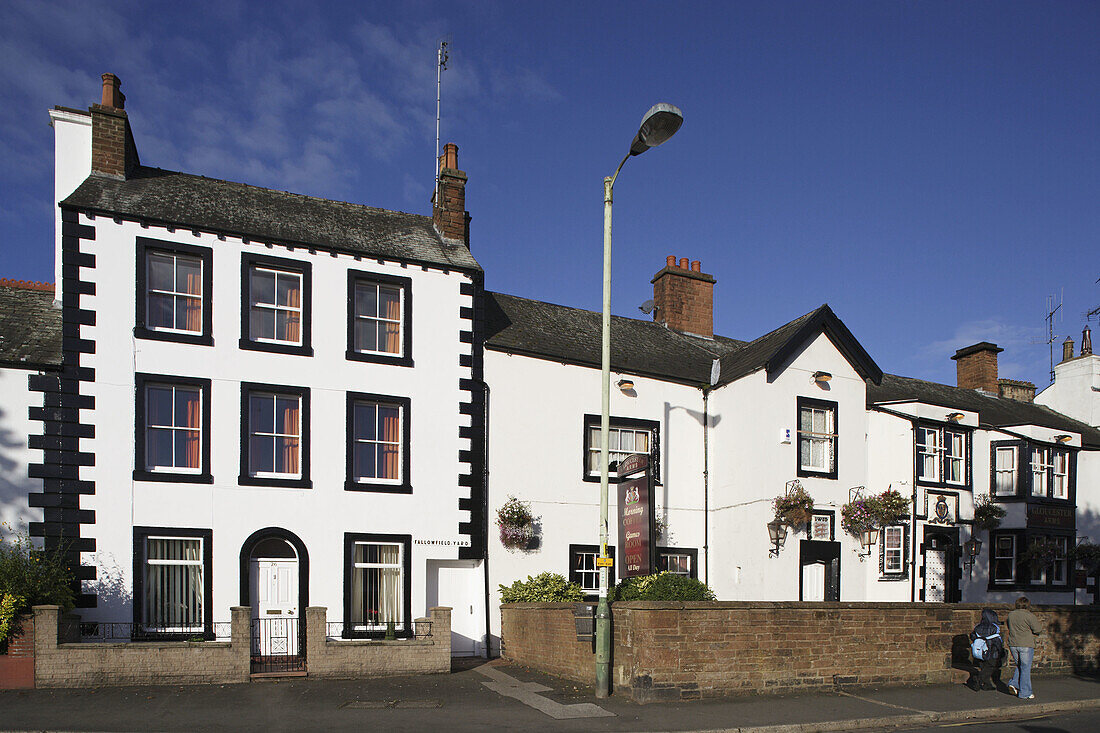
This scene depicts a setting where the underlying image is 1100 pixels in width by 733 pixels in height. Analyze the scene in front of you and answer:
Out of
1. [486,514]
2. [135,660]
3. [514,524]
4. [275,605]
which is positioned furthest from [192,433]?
[514,524]

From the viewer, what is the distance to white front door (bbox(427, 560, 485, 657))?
66.1 feet

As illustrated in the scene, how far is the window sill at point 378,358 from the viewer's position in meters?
19.8

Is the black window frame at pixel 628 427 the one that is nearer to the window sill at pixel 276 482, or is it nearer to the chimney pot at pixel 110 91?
the window sill at pixel 276 482

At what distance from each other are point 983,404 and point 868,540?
1114cm

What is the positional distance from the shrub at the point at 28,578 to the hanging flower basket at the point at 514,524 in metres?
8.70

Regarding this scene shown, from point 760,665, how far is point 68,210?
610 inches

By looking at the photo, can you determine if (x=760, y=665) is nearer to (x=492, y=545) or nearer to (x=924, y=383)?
(x=492, y=545)

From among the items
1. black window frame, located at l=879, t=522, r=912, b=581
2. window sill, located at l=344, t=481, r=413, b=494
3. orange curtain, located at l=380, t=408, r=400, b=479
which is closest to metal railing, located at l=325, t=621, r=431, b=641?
window sill, located at l=344, t=481, r=413, b=494

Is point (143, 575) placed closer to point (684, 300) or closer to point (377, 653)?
point (377, 653)

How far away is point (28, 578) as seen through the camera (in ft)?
49.1

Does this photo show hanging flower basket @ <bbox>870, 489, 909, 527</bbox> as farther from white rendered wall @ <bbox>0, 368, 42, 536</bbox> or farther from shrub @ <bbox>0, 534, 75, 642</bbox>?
white rendered wall @ <bbox>0, 368, 42, 536</bbox>

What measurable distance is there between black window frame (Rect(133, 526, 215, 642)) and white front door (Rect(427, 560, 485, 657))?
15.3 feet

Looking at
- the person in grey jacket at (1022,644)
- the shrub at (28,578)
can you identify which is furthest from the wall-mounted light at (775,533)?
the shrub at (28,578)

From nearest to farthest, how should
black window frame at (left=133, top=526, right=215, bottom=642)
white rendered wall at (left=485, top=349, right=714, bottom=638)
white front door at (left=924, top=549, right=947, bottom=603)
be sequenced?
1. black window frame at (left=133, top=526, right=215, bottom=642)
2. white rendered wall at (left=485, top=349, right=714, bottom=638)
3. white front door at (left=924, top=549, right=947, bottom=603)
